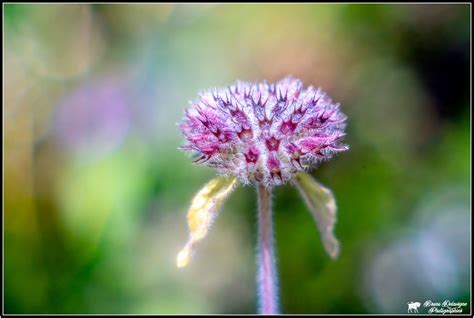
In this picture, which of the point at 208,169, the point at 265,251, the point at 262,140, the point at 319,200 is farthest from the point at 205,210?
the point at 208,169

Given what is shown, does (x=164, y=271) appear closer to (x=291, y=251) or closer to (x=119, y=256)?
(x=119, y=256)

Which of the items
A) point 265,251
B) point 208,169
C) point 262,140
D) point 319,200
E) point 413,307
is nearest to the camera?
point 262,140

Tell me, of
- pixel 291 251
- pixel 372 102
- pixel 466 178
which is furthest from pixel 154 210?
pixel 466 178

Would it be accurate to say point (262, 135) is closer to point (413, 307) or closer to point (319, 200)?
point (319, 200)

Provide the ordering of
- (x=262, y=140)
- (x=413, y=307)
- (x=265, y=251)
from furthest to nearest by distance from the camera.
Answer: (x=413, y=307), (x=265, y=251), (x=262, y=140)

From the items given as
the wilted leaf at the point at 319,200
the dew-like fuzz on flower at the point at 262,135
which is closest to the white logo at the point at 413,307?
the wilted leaf at the point at 319,200

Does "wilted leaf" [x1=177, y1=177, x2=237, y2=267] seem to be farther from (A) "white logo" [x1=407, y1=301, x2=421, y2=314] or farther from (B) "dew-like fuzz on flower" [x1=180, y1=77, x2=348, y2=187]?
(A) "white logo" [x1=407, y1=301, x2=421, y2=314]

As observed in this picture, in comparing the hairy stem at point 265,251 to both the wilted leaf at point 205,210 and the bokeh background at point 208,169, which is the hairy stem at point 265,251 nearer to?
the wilted leaf at point 205,210
